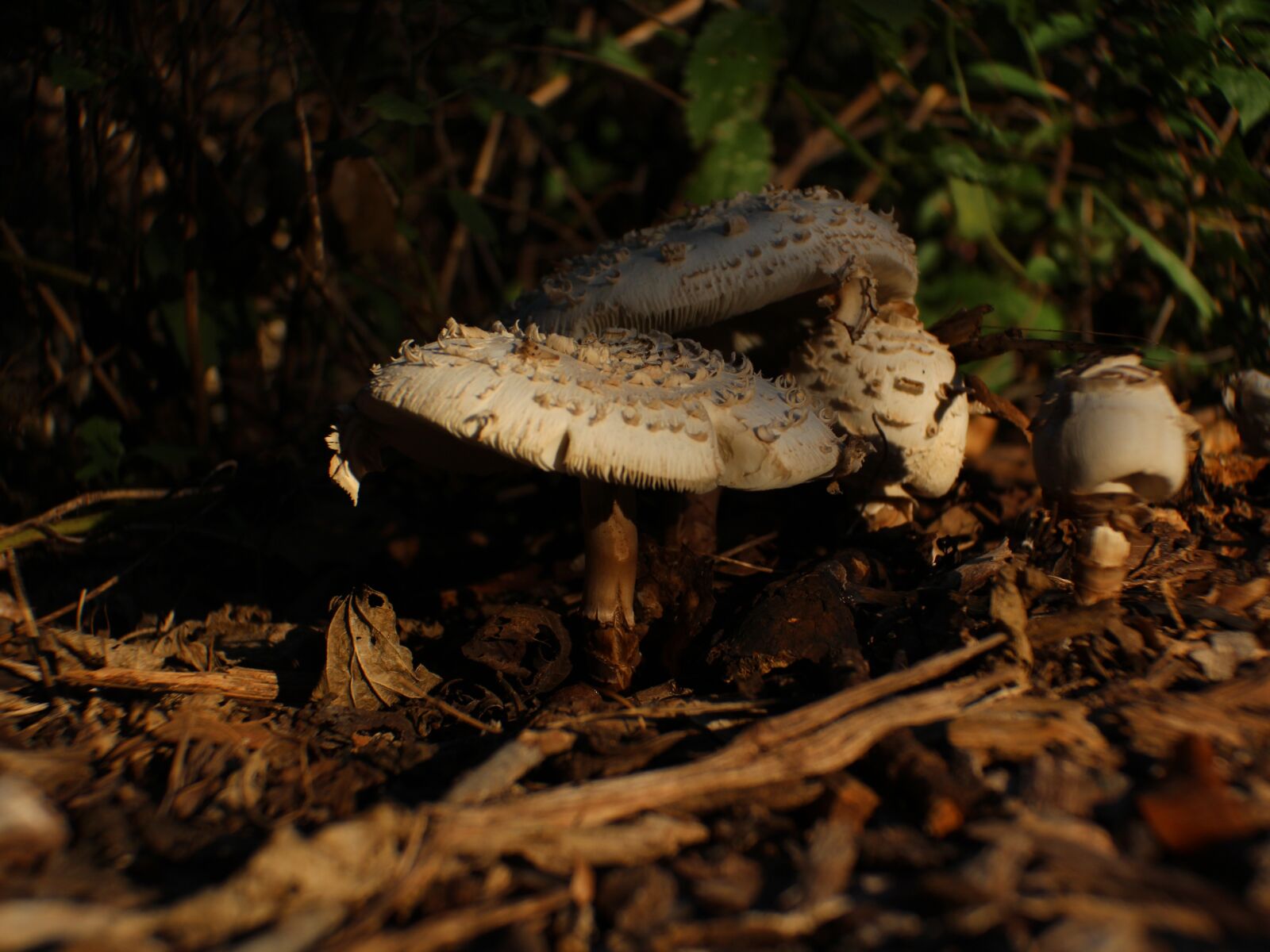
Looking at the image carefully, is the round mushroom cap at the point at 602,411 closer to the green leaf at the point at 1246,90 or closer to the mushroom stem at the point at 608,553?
the mushroom stem at the point at 608,553

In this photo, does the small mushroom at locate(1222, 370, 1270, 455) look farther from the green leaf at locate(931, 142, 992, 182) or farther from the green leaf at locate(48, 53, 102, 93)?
the green leaf at locate(48, 53, 102, 93)

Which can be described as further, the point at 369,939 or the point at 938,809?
the point at 938,809

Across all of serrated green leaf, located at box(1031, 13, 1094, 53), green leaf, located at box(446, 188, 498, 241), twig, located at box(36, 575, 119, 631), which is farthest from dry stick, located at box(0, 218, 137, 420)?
serrated green leaf, located at box(1031, 13, 1094, 53)

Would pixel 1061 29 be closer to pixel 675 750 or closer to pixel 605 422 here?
pixel 605 422

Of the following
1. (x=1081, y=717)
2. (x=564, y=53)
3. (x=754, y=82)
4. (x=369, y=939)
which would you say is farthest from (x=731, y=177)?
(x=369, y=939)

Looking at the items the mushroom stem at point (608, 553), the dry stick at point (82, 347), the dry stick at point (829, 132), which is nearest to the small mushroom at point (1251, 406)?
the mushroom stem at point (608, 553)

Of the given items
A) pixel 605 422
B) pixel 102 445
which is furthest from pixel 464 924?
pixel 102 445

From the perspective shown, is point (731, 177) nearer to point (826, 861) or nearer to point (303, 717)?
point (303, 717)
